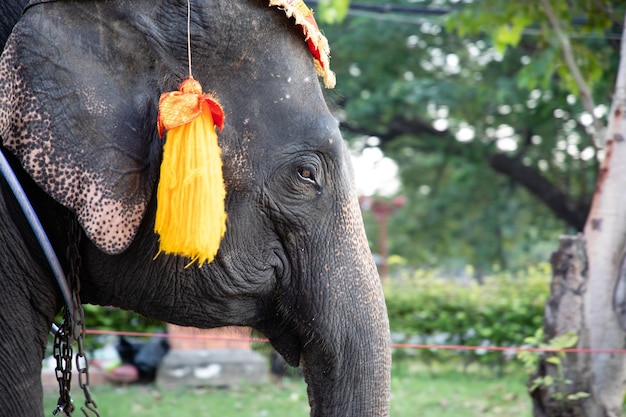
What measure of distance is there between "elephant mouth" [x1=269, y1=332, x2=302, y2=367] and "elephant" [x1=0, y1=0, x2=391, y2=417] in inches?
0.4

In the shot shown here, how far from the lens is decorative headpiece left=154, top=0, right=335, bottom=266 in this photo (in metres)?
2.08

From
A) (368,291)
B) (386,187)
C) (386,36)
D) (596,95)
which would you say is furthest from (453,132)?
(368,291)

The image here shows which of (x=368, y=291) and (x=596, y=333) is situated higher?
(x=368, y=291)

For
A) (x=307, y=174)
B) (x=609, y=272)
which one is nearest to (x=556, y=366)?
(x=609, y=272)

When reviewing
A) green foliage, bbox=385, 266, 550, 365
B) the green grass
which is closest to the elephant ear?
the green grass

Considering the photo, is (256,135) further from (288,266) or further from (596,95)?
(596,95)

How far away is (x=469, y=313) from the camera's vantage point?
10500 mm

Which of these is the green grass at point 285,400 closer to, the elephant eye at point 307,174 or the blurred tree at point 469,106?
the blurred tree at point 469,106

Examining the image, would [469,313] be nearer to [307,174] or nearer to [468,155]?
[468,155]

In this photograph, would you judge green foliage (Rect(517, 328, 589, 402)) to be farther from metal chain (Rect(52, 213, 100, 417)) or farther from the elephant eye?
metal chain (Rect(52, 213, 100, 417))

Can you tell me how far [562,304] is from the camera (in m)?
5.31

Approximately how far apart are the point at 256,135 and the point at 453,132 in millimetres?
12189

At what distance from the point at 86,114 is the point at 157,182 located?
0.25 metres

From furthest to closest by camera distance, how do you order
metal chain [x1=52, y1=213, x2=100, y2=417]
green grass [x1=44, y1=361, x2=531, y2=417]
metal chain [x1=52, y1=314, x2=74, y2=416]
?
green grass [x1=44, y1=361, x2=531, y2=417]
metal chain [x1=52, y1=314, x2=74, y2=416]
metal chain [x1=52, y1=213, x2=100, y2=417]
